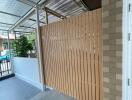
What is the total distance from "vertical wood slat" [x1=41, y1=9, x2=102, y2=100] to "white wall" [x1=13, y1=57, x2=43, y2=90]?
2.09 ft

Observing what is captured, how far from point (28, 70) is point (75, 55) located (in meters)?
2.71

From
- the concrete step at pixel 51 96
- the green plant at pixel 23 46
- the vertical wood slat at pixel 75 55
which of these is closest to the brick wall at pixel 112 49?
the vertical wood slat at pixel 75 55

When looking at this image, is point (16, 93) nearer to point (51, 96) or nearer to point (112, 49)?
point (51, 96)

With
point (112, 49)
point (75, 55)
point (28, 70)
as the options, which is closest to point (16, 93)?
point (28, 70)

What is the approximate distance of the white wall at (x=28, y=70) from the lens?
13.7ft

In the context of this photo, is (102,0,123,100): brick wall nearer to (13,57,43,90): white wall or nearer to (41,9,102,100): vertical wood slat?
(41,9,102,100): vertical wood slat

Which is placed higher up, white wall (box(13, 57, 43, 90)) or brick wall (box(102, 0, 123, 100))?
brick wall (box(102, 0, 123, 100))

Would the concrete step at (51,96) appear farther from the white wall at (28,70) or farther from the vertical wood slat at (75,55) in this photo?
the white wall at (28,70)

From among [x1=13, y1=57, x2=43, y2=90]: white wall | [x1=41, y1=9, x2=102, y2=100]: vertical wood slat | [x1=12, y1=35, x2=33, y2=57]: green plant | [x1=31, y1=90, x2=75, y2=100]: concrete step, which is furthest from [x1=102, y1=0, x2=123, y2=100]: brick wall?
[x1=12, y1=35, x2=33, y2=57]: green plant

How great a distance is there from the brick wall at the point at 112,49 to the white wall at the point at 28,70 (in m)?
2.81

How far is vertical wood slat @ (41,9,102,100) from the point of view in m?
2.33

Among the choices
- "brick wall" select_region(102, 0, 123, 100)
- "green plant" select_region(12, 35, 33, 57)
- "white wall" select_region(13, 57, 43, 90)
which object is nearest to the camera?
"brick wall" select_region(102, 0, 123, 100)

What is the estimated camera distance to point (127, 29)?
1.37 metres

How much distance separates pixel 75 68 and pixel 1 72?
14.1 ft
